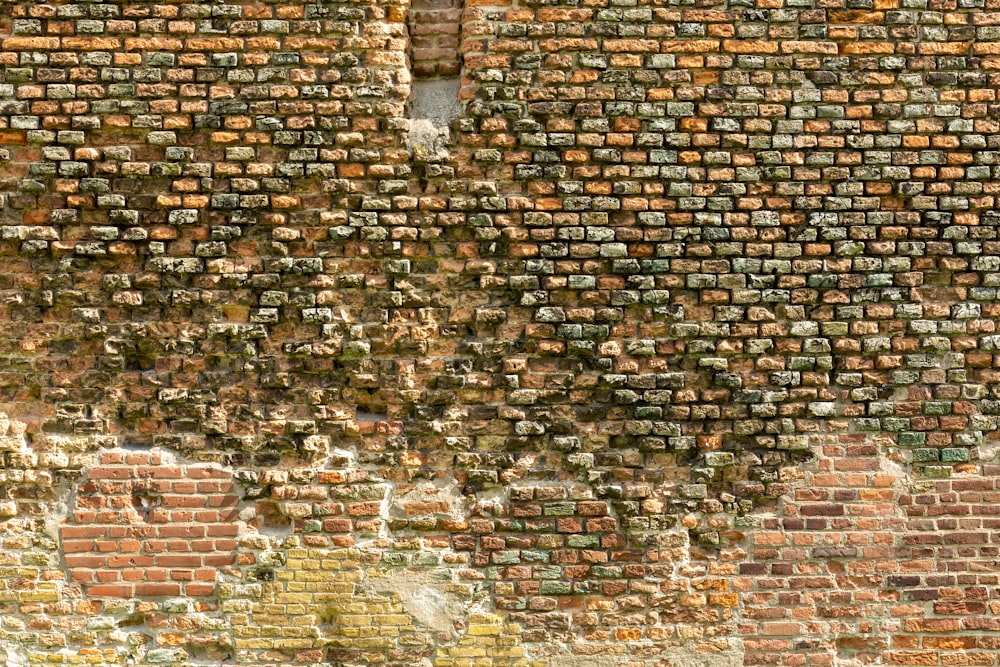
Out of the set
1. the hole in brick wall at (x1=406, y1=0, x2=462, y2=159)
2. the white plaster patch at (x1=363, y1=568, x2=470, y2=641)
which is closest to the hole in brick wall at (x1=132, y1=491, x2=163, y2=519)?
the white plaster patch at (x1=363, y1=568, x2=470, y2=641)

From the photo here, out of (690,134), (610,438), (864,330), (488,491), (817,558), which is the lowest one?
(817,558)

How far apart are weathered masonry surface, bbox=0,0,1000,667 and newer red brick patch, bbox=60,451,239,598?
0.5 inches

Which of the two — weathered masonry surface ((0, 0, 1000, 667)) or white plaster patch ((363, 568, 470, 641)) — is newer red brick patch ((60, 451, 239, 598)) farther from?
white plaster patch ((363, 568, 470, 641))

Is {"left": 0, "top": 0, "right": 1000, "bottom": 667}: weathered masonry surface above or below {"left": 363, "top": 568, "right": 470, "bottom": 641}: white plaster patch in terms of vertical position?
above

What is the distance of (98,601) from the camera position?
3.44 meters

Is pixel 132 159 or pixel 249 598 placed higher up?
pixel 132 159

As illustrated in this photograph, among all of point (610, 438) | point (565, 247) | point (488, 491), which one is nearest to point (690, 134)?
point (565, 247)

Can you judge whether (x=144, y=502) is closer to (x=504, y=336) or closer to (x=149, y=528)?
(x=149, y=528)

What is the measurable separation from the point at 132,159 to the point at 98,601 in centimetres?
195

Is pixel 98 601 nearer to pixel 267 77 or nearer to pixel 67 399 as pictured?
pixel 67 399

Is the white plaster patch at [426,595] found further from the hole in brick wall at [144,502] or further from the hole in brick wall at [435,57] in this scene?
the hole in brick wall at [435,57]

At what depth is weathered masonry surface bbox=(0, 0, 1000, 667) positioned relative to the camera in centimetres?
346

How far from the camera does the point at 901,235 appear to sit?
3.58 m

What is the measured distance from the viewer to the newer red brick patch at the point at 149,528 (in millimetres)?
3441
